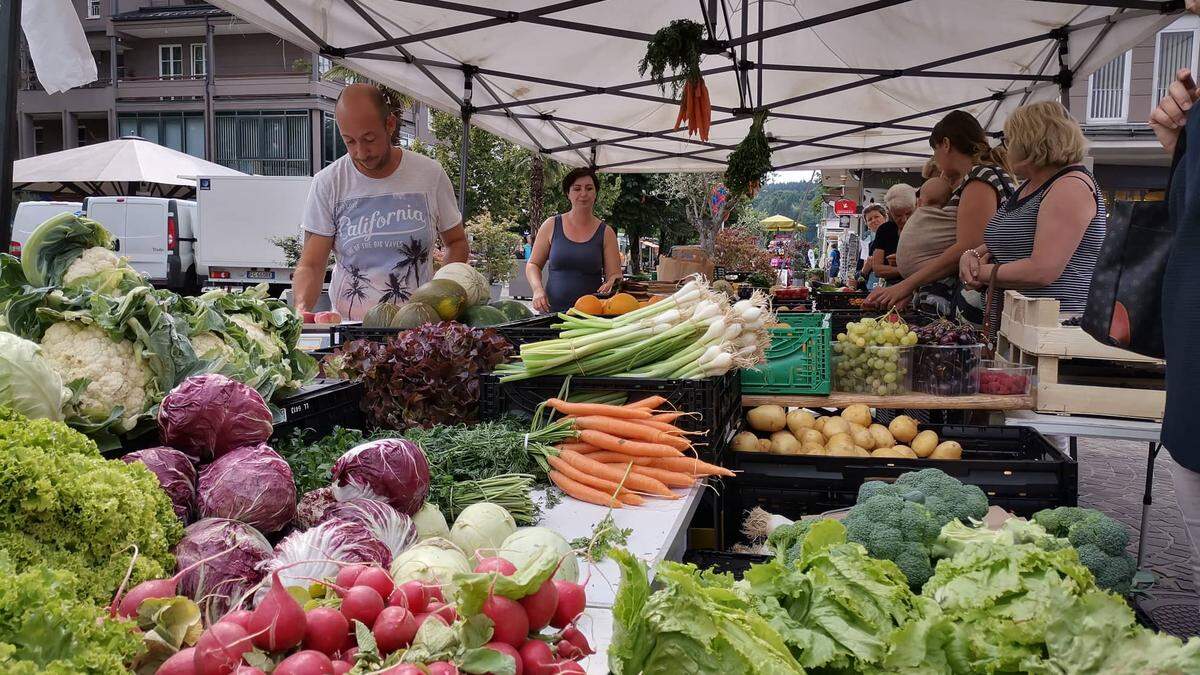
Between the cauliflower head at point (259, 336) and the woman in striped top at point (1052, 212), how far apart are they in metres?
3.43

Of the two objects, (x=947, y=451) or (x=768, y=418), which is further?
(x=768, y=418)

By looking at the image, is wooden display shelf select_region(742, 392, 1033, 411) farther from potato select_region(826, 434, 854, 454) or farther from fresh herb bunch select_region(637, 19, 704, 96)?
fresh herb bunch select_region(637, 19, 704, 96)

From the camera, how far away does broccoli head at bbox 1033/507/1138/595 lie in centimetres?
235

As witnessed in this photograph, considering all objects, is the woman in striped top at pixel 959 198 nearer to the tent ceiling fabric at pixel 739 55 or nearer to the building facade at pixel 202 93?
the tent ceiling fabric at pixel 739 55

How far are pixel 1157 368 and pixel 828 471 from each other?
5.79 ft

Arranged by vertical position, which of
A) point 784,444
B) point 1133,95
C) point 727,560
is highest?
point 1133,95

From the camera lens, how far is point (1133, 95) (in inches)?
805

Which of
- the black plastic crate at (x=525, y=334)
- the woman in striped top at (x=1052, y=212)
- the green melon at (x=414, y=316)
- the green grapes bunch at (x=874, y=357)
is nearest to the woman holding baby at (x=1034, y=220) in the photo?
the woman in striped top at (x=1052, y=212)

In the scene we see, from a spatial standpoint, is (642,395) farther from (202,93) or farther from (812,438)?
(202,93)

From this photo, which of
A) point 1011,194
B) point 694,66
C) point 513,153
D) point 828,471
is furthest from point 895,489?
point 513,153

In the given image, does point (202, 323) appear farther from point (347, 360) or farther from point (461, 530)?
point (461, 530)

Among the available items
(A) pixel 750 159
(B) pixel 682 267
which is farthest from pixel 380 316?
(B) pixel 682 267

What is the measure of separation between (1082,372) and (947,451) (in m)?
0.85

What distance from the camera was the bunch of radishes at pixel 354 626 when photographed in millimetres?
1195
